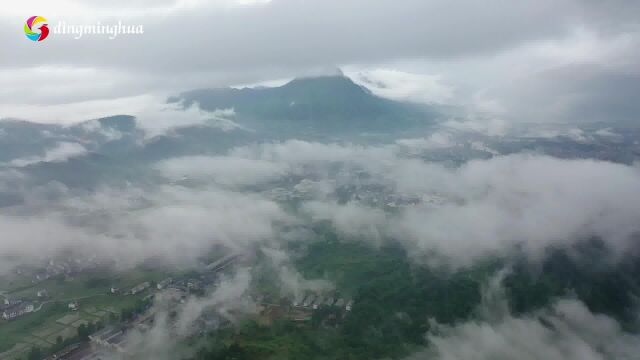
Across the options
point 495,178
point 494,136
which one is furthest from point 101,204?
point 494,136

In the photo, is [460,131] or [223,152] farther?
[460,131]

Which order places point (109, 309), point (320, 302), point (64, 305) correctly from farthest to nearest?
point (64, 305) < point (109, 309) < point (320, 302)

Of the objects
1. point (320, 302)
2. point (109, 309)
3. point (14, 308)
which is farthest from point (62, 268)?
point (320, 302)

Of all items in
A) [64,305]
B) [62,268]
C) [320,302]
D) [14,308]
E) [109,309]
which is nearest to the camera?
[320,302]

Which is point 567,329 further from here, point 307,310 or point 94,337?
point 94,337

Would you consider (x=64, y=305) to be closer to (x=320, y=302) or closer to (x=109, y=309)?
(x=109, y=309)

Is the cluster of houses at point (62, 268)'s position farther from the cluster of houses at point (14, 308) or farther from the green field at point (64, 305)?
the cluster of houses at point (14, 308)

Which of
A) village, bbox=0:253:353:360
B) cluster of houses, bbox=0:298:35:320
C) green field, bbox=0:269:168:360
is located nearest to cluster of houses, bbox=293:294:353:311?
village, bbox=0:253:353:360
